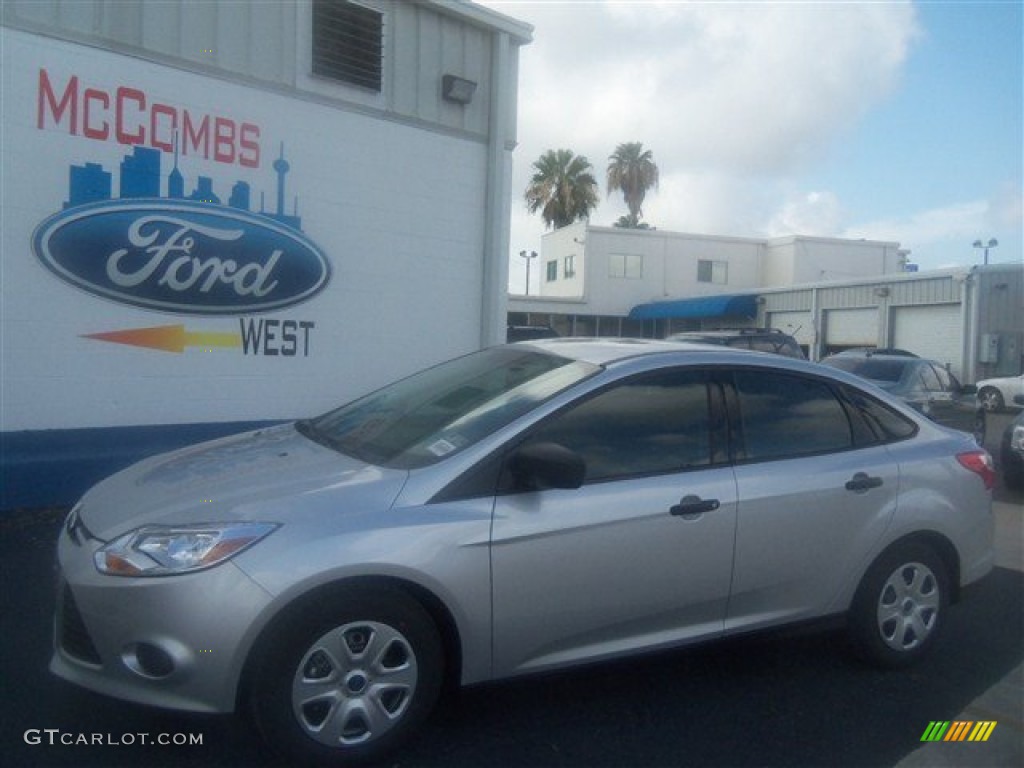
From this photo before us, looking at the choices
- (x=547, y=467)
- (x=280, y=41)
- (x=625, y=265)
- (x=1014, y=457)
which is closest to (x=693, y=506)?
(x=547, y=467)

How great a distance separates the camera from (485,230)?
10.2m

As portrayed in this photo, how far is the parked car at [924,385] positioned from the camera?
35.7 feet

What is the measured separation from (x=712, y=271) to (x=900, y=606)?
3629cm

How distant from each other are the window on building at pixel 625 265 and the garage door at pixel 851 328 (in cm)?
1065

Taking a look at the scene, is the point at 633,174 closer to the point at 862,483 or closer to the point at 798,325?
the point at 798,325

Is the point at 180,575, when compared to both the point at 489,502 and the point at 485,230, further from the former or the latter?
the point at 485,230

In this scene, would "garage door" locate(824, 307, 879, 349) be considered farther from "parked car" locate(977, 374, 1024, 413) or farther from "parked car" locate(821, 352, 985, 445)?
"parked car" locate(821, 352, 985, 445)

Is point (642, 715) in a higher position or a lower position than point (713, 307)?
lower

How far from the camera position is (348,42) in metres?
8.87

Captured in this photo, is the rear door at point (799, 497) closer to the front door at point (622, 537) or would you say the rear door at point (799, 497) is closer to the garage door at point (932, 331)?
the front door at point (622, 537)

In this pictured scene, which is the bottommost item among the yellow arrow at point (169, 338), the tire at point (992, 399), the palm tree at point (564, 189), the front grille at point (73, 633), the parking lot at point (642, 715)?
the parking lot at point (642, 715)

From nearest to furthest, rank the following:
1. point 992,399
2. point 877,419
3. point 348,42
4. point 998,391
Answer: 1. point 877,419
2. point 348,42
3. point 998,391
4. point 992,399

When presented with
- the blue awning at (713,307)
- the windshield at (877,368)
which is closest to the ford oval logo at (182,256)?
the windshield at (877,368)

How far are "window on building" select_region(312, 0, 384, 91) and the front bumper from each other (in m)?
6.80
